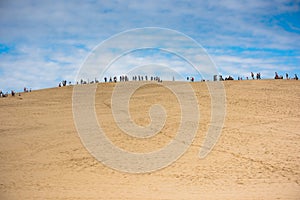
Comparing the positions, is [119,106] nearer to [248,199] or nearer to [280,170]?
[280,170]

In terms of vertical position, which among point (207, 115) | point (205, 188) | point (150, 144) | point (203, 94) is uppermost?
→ point (203, 94)

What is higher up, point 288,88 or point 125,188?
point 288,88

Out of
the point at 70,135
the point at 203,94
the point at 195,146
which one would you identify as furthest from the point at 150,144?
the point at 203,94

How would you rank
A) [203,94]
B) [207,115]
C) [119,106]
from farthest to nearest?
[203,94], [119,106], [207,115]

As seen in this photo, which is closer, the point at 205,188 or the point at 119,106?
the point at 205,188

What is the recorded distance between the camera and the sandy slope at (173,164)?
1404 centimetres

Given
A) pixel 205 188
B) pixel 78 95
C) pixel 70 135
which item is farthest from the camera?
pixel 78 95

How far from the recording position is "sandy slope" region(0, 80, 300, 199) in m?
14.0

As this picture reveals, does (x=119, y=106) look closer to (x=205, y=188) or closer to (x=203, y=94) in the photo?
(x=203, y=94)

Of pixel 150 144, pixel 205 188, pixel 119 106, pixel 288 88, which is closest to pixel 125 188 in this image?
pixel 205 188

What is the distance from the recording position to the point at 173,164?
18266 mm

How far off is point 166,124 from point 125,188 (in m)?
12.0

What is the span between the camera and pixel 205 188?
47.3ft

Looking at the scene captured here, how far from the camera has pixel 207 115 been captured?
93.2 feet
